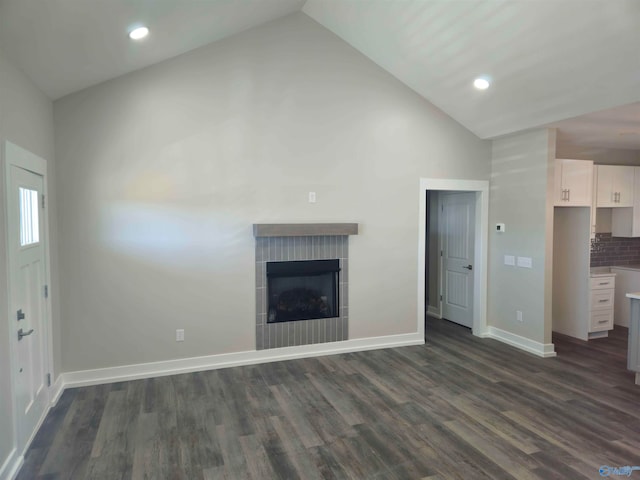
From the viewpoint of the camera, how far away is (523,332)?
17.1ft

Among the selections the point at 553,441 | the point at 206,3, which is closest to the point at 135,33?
the point at 206,3

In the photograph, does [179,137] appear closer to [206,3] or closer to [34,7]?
[206,3]

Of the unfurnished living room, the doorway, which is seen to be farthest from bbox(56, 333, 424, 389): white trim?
the doorway

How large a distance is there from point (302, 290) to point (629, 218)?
193 inches

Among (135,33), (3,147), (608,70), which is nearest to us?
(3,147)

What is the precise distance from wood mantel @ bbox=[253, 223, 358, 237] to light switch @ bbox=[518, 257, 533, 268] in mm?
2115

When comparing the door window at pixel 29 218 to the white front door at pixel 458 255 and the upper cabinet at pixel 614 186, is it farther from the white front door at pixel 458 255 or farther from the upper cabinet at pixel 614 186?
the upper cabinet at pixel 614 186

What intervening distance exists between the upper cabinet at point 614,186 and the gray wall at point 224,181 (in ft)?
7.19

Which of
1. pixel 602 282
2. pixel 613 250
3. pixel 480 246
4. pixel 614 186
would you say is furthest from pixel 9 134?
pixel 613 250

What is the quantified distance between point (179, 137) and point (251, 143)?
741mm

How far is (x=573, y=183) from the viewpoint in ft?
17.2

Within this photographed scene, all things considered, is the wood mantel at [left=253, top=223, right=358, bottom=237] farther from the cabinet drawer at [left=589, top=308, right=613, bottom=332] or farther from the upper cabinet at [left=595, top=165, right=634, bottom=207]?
the upper cabinet at [left=595, top=165, right=634, bottom=207]

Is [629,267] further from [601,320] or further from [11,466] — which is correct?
[11,466]

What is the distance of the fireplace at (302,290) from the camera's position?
4.79m
